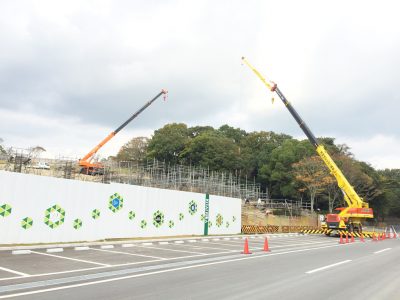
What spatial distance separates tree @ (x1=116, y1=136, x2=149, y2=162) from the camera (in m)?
81.0

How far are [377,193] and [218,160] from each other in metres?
25.7

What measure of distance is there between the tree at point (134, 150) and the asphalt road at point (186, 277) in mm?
68692

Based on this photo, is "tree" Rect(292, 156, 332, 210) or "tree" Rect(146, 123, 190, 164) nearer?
"tree" Rect(292, 156, 332, 210)

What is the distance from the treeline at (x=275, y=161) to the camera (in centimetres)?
4875

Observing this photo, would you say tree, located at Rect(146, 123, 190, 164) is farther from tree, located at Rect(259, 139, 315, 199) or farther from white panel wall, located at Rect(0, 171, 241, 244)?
white panel wall, located at Rect(0, 171, 241, 244)

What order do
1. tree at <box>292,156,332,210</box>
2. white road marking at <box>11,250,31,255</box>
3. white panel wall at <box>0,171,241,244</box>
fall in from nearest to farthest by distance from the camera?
white road marking at <box>11,250,31,255</box> < white panel wall at <box>0,171,241,244</box> < tree at <box>292,156,332,210</box>

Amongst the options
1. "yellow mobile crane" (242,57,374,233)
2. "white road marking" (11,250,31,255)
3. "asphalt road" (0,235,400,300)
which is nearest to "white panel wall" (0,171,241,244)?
"white road marking" (11,250,31,255)

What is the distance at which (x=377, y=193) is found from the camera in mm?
57219

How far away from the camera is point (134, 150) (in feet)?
271

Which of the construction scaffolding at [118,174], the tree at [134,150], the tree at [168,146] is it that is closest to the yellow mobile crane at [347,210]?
the construction scaffolding at [118,174]

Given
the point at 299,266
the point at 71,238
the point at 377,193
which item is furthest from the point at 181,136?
the point at 299,266

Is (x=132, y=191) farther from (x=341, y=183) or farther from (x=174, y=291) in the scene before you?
(x=341, y=183)

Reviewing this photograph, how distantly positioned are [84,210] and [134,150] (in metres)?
65.6

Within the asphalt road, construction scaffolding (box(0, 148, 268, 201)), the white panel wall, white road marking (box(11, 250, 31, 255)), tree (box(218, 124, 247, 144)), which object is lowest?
the asphalt road
